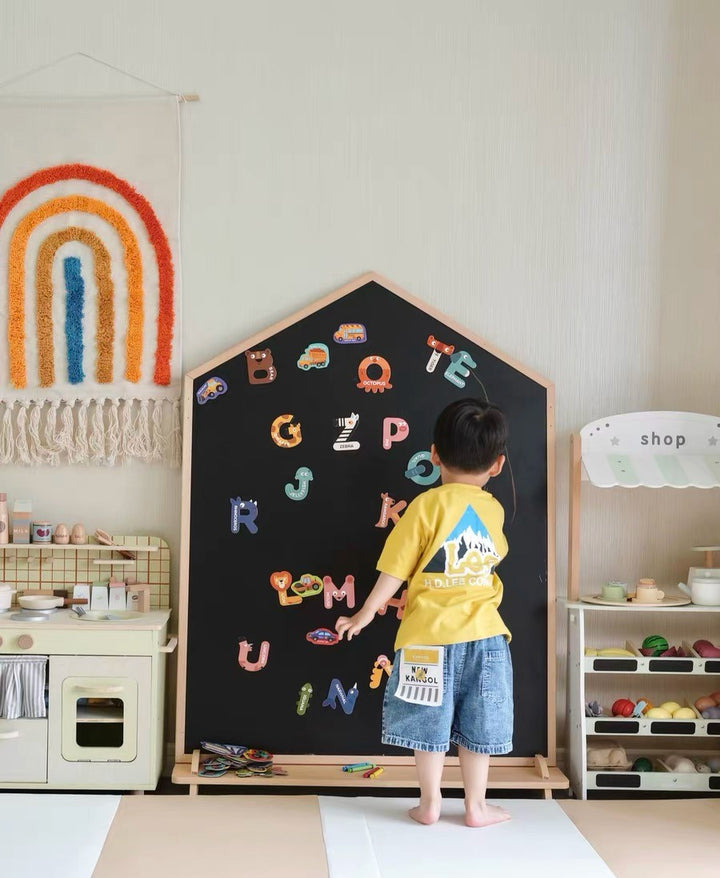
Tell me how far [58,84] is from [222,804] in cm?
223

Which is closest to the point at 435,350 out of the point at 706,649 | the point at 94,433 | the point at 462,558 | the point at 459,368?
the point at 459,368

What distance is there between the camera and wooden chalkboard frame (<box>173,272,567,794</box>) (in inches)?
108

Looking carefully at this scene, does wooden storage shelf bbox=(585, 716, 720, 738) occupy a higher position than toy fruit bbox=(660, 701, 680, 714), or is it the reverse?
toy fruit bbox=(660, 701, 680, 714)

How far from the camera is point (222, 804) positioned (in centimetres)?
250

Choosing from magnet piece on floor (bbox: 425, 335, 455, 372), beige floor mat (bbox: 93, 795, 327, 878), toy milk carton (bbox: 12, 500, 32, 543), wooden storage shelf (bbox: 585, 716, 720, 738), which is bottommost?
beige floor mat (bbox: 93, 795, 327, 878)

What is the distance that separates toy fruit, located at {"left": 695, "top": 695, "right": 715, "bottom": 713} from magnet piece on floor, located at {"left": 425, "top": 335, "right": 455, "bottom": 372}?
127 cm

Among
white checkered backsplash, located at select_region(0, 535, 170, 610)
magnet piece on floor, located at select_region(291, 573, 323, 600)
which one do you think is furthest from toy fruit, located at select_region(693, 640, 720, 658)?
white checkered backsplash, located at select_region(0, 535, 170, 610)

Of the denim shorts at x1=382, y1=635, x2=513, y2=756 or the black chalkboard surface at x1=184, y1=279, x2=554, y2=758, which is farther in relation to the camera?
the black chalkboard surface at x1=184, y1=279, x2=554, y2=758

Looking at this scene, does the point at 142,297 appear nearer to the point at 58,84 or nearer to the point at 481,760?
the point at 58,84

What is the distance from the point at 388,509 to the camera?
9.07 feet

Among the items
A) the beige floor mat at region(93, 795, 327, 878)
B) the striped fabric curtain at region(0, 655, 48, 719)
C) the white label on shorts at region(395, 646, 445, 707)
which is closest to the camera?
the beige floor mat at region(93, 795, 327, 878)

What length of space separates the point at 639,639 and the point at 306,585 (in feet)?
3.53

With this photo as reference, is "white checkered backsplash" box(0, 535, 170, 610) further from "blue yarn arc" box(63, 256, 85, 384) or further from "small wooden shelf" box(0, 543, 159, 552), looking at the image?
"blue yarn arc" box(63, 256, 85, 384)

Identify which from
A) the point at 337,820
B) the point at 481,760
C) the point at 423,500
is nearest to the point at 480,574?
the point at 423,500
